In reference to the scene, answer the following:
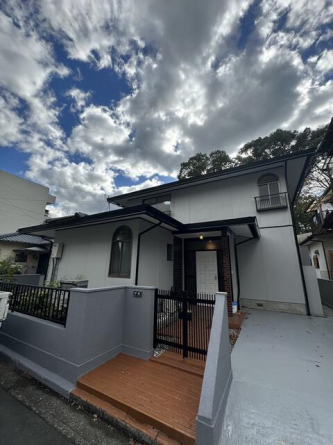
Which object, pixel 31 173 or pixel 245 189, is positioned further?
pixel 31 173

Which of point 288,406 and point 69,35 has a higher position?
point 69,35

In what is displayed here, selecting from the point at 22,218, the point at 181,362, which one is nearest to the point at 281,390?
the point at 181,362

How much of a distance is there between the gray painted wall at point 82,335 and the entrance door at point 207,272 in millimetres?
3666

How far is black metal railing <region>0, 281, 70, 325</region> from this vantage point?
313cm

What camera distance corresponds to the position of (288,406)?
84.0 inches

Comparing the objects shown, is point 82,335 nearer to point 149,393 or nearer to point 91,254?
point 149,393

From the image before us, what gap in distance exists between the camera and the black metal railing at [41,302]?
10.3ft

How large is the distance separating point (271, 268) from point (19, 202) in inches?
782

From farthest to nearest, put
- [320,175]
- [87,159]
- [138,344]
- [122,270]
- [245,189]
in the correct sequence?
[320,175], [87,159], [245,189], [122,270], [138,344]

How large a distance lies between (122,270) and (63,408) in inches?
123

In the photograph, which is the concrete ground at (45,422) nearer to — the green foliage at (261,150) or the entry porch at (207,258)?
the entry porch at (207,258)

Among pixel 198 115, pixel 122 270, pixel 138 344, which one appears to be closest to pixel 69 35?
pixel 198 115

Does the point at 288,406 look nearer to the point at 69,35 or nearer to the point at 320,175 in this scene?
the point at 69,35

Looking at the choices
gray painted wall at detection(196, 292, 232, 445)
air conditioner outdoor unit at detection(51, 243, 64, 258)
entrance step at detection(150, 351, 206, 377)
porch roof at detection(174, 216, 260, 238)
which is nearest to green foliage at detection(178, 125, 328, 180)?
porch roof at detection(174, 216, 260, 238)
